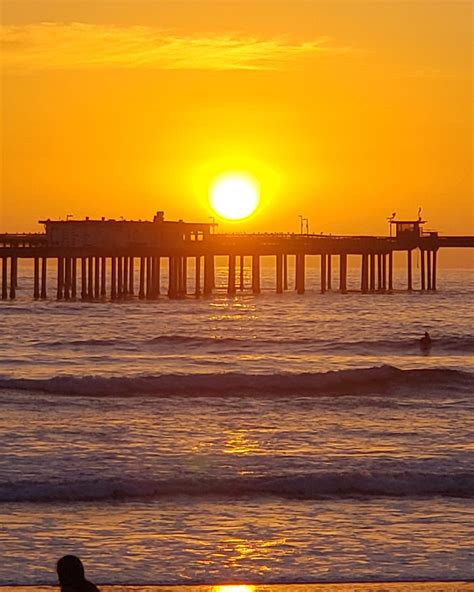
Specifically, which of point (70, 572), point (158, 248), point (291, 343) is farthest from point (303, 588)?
point (158, 248)

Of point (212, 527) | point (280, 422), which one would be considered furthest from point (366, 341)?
point (212, 527)

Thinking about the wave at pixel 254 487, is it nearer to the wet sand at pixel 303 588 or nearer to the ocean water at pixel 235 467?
the ocean water at pixel 235 467

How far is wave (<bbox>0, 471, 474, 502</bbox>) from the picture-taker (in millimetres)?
16188

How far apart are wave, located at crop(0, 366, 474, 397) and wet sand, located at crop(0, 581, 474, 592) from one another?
17545 mm

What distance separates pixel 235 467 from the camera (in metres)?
18.0

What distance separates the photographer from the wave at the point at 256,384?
30094 millimetres

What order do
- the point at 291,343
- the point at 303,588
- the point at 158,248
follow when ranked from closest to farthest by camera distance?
the point at 303,588 < the point at 291,343 < the point at 158,248

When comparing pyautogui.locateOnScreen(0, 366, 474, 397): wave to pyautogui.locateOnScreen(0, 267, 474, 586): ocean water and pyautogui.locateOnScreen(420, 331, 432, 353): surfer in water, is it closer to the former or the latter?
pyautogui.locateOnScreen(0, 267, 474, 586): ocean water

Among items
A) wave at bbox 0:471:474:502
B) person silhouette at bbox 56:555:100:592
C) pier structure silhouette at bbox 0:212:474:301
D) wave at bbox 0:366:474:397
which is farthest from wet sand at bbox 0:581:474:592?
pier structure silhouette at bbox 0:212:474:301

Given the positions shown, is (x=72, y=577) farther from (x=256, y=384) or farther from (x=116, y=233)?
(x=116, y=233)

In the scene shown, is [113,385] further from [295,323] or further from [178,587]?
[295,323]

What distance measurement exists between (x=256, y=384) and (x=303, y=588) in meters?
19.9

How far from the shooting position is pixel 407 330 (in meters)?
53.9

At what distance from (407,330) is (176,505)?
39.0 meters
